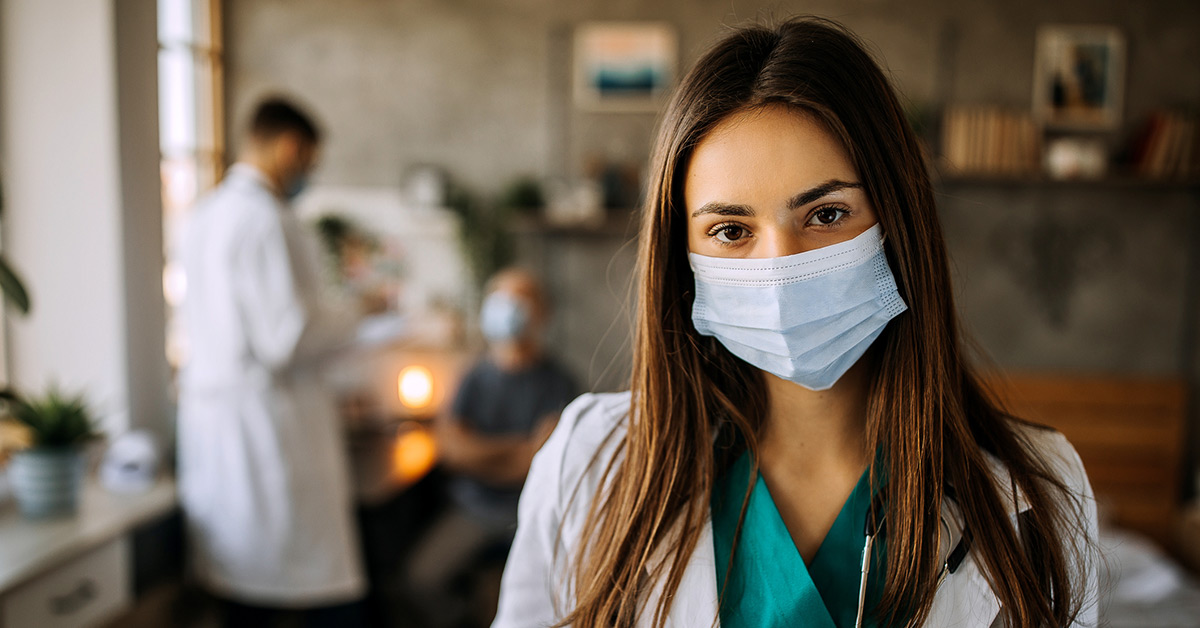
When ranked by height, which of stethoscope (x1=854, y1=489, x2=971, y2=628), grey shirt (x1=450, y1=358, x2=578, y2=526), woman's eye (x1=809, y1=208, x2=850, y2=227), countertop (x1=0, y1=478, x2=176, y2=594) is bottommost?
countertop (x1=0, y1=478, x2=176, y2=594)

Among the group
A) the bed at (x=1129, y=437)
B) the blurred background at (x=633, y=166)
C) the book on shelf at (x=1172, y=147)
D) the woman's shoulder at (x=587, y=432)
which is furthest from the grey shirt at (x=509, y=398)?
the book on shelf at (x=1172, y=147)

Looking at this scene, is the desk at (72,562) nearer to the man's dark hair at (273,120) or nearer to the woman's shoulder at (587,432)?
the man's dark hair at (273,120)

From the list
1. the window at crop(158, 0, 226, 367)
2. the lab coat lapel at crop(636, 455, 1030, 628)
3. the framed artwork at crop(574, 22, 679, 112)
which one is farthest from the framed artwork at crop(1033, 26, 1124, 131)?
the window at crop(158, 0, 226, 367)

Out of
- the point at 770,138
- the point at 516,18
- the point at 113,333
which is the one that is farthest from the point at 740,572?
the point at 516,18

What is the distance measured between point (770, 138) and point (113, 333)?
7.02 feet

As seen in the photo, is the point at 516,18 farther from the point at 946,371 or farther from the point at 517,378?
the point at 946,371

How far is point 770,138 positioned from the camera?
2.77 feet

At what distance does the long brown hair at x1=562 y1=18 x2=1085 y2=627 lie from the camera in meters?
0.85

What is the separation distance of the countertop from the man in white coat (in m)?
0.13

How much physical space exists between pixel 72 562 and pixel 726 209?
172 cm

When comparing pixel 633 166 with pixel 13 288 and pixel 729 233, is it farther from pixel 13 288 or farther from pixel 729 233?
pixel 729 233

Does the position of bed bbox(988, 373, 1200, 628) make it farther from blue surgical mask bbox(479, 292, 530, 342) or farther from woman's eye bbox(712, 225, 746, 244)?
woman's eye bbox(712, 225, 746, 244)

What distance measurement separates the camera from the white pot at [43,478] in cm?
187

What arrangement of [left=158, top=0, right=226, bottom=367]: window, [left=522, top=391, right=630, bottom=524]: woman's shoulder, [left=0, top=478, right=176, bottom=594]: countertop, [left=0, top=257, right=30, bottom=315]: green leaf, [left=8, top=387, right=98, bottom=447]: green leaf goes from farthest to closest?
1. [left=158, top=0, right=226, bottom=367]: window
2. [left=8, top=387, right=98, bottom=447]: green leaf
3. [left=0, top=478, right=176, bottom=594]: countertop
4. [left=0, top=257, right=30, bottom=315]: green leaf
5. [left=522, top=391, right=630, bottom=524]: woman's shoulder
